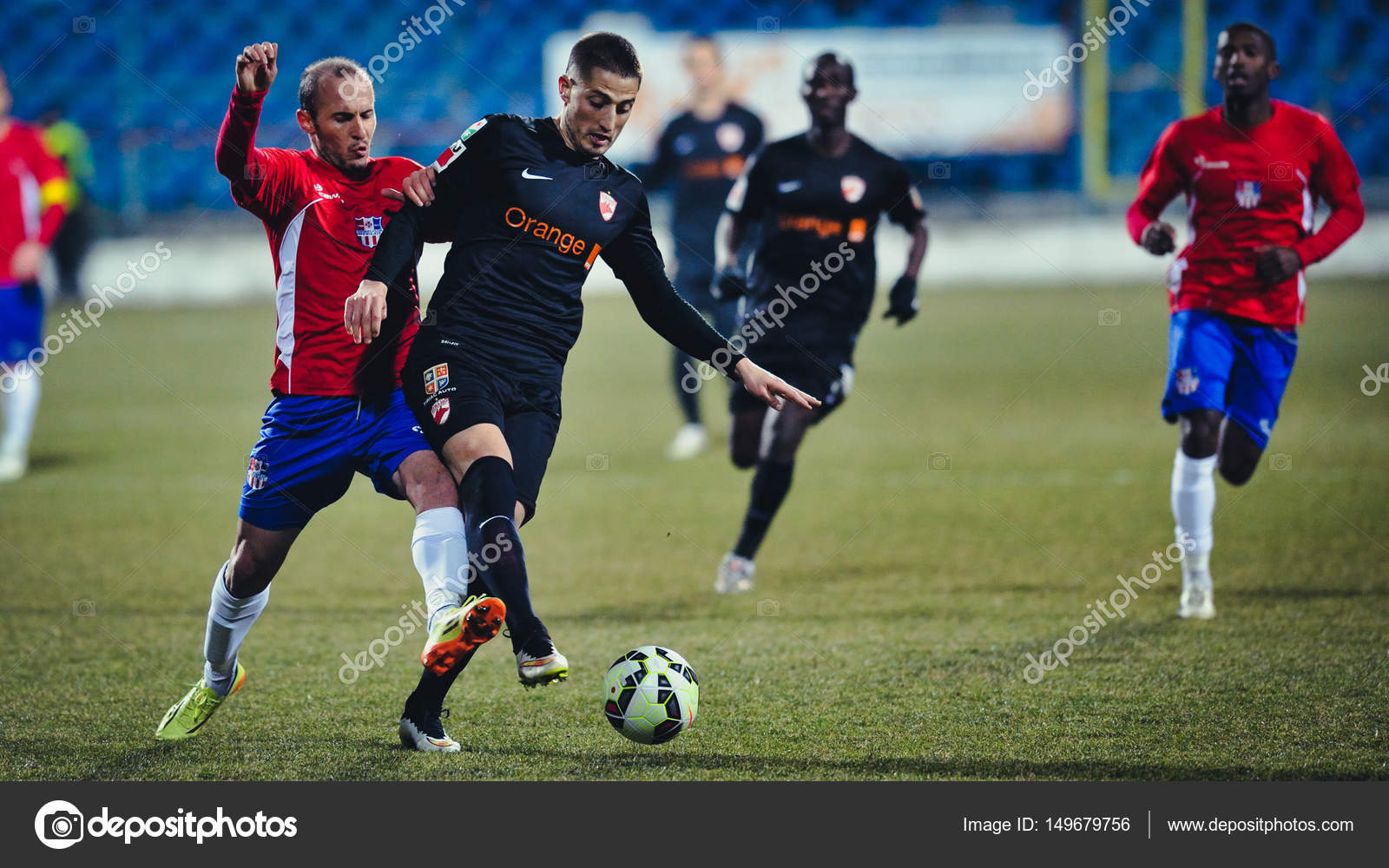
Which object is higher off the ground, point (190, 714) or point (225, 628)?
point (225, 628)

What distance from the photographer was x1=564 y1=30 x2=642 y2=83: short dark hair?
384 cm

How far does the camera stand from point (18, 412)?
973 centimetres

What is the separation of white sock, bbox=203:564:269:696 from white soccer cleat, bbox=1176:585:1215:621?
3468 millimetres

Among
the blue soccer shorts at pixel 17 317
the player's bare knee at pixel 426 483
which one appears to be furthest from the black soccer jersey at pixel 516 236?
the blue soccer shorts at pixel 17 317

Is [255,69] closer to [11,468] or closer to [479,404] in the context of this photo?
[479,404]

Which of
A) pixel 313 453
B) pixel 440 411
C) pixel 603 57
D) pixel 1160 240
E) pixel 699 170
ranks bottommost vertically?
pixel 313 453

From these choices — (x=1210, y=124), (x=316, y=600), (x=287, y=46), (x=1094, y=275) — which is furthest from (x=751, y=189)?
(x=287, y=46)

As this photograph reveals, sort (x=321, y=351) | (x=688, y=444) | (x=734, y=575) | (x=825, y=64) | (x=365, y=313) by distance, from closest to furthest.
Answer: (x=365, y=313) < (x=321, y=351) < (x=825, y=64) < (x=734, y=575) < (x=688, y=444)

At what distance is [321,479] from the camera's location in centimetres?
401

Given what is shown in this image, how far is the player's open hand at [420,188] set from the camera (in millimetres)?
3889

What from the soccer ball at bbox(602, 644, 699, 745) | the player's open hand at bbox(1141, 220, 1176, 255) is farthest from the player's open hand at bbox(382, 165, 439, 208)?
the player's open hand at bbox(1141, 220, 1176, 255)

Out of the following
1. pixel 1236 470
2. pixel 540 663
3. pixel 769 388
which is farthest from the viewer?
pixel 1236 470

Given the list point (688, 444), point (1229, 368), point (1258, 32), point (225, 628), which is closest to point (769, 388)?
point (225, 628)

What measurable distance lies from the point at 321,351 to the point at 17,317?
20.4 feet
